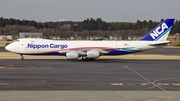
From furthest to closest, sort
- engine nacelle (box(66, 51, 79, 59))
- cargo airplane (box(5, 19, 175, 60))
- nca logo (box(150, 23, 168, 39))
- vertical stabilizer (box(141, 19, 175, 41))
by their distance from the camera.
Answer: nca logo (box(150, 23, 168, 39))
vertical stabilizer (box(141, 19, 175, 41))
cargo airplane (box(5, 19, 175, 60))
engine nacelle (box(66, 51, 79, 59))

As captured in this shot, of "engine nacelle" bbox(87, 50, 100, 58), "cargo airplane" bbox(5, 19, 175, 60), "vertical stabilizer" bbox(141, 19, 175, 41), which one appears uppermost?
"vertical stabilizer" bbox(141, 19, 175, 41)

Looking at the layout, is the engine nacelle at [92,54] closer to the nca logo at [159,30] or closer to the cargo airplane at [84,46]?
the cargo airplane at [84,46]

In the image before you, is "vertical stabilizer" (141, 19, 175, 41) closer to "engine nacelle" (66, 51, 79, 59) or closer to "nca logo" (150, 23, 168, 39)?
"nca logo" (150, 23, 168, 39)

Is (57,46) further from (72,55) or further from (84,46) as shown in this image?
(84,46)

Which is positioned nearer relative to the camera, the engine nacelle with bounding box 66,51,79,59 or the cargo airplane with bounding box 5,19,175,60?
the engine nacelle with bounding box 66,51,79,59

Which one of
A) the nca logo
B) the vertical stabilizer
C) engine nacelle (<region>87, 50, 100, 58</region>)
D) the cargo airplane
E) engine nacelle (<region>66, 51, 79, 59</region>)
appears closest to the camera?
engine nacelle (<region>66, 51, 79, 59</region>)

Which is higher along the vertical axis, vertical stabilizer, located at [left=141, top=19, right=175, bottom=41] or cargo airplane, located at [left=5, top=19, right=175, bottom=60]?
vertical stabilizer, located at [left=141, top=19, right=175, bottom=41]

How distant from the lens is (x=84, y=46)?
151ft

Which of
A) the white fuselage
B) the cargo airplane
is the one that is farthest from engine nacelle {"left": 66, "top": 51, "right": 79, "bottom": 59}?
the white fuselage

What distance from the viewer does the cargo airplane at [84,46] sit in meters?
45.1

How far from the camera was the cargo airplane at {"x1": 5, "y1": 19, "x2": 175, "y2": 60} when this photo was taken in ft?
148

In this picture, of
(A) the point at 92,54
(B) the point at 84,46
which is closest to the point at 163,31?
(A) the point at 92,54
